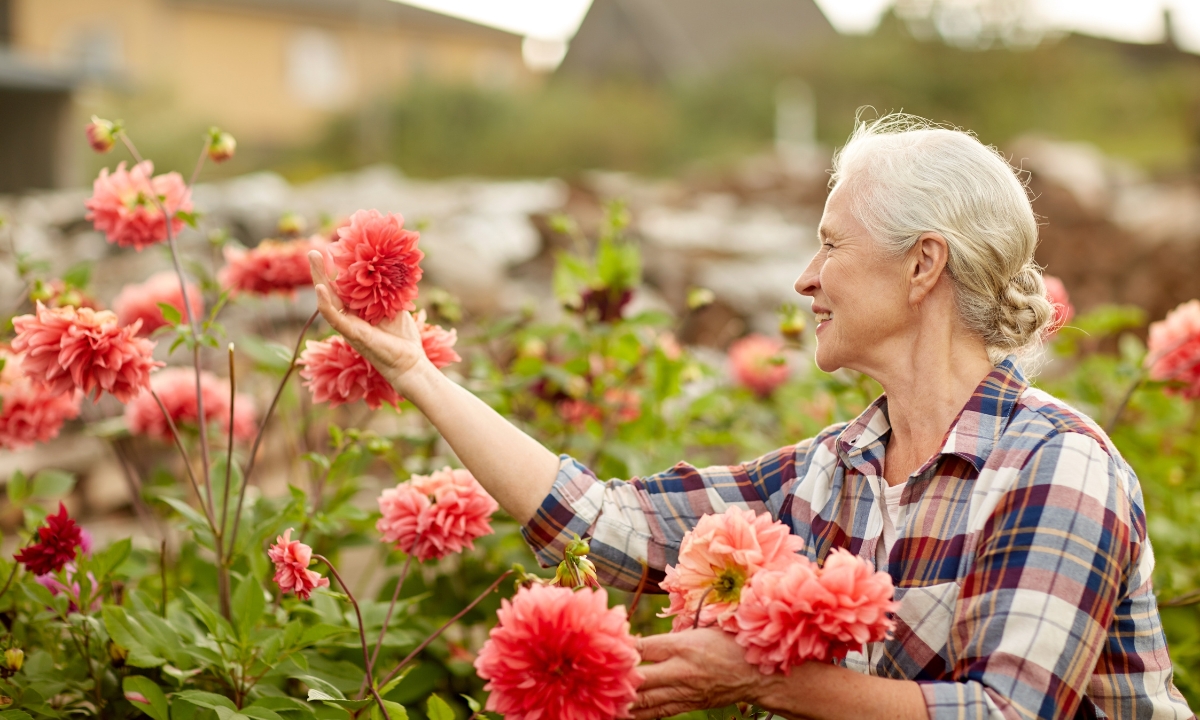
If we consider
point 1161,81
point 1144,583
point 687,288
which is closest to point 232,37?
point 1161,81

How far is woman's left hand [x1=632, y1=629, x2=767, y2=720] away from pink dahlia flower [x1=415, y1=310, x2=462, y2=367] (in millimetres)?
526

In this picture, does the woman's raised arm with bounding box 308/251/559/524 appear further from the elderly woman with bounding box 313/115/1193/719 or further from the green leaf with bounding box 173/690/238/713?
the green leaf with bounding box 173/690/238/713

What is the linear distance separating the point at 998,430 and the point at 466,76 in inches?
849

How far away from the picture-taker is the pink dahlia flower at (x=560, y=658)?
980 millimetres

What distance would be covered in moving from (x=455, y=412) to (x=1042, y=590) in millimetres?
770

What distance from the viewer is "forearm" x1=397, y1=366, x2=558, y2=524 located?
140 centimetres

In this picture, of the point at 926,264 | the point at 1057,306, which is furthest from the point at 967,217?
the point at 1057,306

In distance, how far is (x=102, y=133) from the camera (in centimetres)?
165

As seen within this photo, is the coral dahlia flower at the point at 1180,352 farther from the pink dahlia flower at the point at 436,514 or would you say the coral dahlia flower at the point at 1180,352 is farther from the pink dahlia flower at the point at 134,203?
the pink dahlia flower at the point at 134,203

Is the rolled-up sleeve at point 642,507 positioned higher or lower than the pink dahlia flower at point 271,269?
lower

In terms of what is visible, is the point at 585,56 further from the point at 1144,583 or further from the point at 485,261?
the point at 1144,583

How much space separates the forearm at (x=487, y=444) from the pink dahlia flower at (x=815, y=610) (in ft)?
1.81

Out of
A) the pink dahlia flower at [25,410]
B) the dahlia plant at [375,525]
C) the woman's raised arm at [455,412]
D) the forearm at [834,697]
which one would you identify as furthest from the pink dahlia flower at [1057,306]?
the pink dahlia flower at [25,410]

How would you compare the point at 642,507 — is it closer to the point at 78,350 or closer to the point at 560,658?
the point at 560,658
